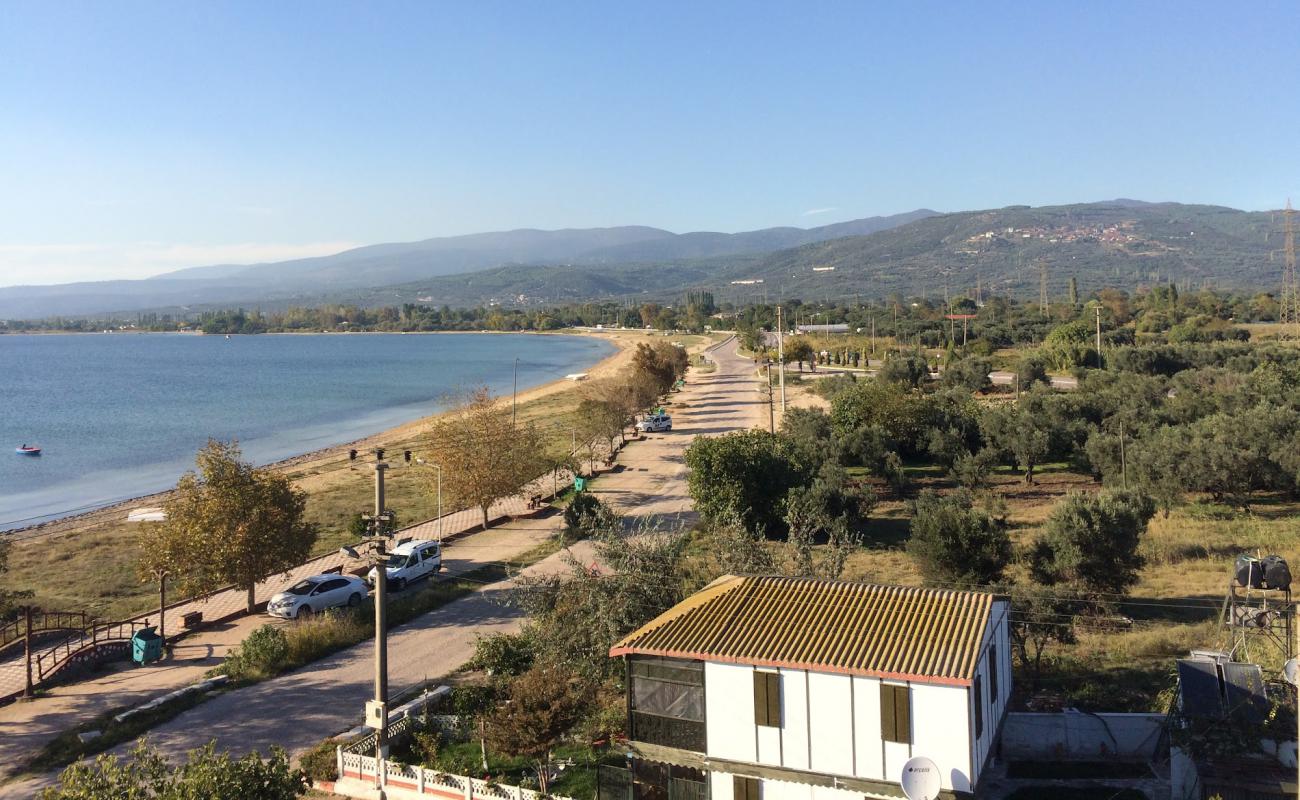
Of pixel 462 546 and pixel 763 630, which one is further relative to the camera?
pixel 462 546

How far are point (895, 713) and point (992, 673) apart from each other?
221 centimetres

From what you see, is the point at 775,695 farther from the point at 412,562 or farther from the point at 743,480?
the point at 743,480

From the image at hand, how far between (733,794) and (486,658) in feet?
21.2

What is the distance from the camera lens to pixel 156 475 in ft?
187

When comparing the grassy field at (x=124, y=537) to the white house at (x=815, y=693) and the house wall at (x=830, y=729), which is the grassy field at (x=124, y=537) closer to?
the white house at (x=815, y=693)

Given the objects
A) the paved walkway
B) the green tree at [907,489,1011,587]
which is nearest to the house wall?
the paved walkway

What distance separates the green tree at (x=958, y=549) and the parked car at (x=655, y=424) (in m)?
33.3

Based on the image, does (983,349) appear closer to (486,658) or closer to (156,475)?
(156,475)

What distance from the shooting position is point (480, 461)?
100ft

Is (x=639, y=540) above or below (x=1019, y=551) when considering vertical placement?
above

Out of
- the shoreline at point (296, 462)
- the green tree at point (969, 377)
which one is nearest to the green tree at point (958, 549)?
the shoreline at point (296, 462)

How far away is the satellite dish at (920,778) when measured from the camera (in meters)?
10.5

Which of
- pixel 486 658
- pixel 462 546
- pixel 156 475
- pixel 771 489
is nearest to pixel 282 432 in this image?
pixel 156 475

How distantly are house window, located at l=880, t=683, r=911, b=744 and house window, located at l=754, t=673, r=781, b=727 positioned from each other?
127 centimetres
